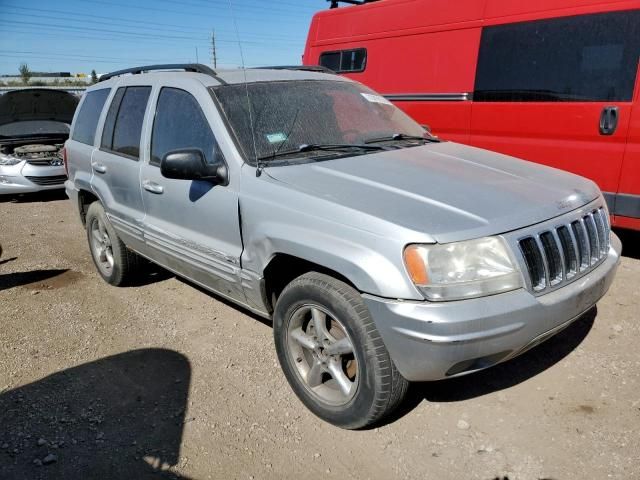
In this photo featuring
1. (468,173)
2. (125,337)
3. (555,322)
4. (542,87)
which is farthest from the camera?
(542,87)

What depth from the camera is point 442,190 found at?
2.65 m

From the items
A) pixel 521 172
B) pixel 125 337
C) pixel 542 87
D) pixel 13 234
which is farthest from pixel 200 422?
pixel 13 234

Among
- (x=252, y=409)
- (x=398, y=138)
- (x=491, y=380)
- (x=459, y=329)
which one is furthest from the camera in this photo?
(x=398, y=138)

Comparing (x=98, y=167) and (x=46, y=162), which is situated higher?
(x=98, y=167)

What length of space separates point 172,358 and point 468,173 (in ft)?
7.10

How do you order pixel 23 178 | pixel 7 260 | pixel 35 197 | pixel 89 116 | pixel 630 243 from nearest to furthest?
1. pixel 89 116
2. pixel 630 243
3. pixel 7 260
4. pixel 23 178
5. pixel 35 197

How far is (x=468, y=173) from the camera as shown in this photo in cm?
299

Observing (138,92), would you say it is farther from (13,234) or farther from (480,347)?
(13,234)

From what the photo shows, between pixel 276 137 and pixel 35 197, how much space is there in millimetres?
7910

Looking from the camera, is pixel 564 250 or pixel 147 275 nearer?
pixel 564 250

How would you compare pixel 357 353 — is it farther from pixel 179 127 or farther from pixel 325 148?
pixel 179 127

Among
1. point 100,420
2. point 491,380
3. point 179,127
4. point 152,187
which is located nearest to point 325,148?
point 179,127

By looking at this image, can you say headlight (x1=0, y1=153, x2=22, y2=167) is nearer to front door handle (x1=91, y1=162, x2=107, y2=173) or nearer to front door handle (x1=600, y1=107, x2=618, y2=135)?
front door handle (x1=91, y1=162, x2=107, y2=173)

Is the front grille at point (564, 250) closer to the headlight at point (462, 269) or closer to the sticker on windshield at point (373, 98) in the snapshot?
the headlight at point (462, 269)
